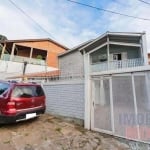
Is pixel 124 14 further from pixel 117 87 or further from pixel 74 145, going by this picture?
pixel 74 145

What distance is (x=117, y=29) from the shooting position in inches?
442

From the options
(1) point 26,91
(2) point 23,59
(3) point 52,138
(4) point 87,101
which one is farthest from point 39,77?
(2) point 23,59

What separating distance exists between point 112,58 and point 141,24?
3275mm

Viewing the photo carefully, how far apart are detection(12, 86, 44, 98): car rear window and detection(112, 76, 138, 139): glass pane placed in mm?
3091

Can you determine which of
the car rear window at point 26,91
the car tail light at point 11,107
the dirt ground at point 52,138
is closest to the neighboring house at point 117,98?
the dirt ground at point 52,138

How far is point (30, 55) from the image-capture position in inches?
820

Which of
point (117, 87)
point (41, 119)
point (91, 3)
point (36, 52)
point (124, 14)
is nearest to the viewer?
point (117, 87)

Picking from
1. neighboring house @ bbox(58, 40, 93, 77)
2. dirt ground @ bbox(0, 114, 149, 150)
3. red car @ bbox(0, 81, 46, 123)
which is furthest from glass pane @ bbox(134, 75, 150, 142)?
neighboring house @ bbox(58, 40, 93, 77)

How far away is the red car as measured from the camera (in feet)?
17.5

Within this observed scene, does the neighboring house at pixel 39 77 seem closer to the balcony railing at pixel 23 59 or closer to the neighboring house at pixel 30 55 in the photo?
the neighboring house at pixel 30 55


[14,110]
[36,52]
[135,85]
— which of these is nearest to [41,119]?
[14,110]

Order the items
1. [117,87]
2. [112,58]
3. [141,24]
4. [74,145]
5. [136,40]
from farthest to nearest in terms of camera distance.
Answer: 1. [112,58]
2. [136,40]
3. [141,24]
4. [117,87]
5. [74,145]

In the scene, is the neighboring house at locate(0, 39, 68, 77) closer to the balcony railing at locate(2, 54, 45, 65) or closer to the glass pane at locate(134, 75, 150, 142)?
the balcony railing at locate(2, 54, 45, 65)

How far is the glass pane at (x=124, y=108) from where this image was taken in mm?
5176
